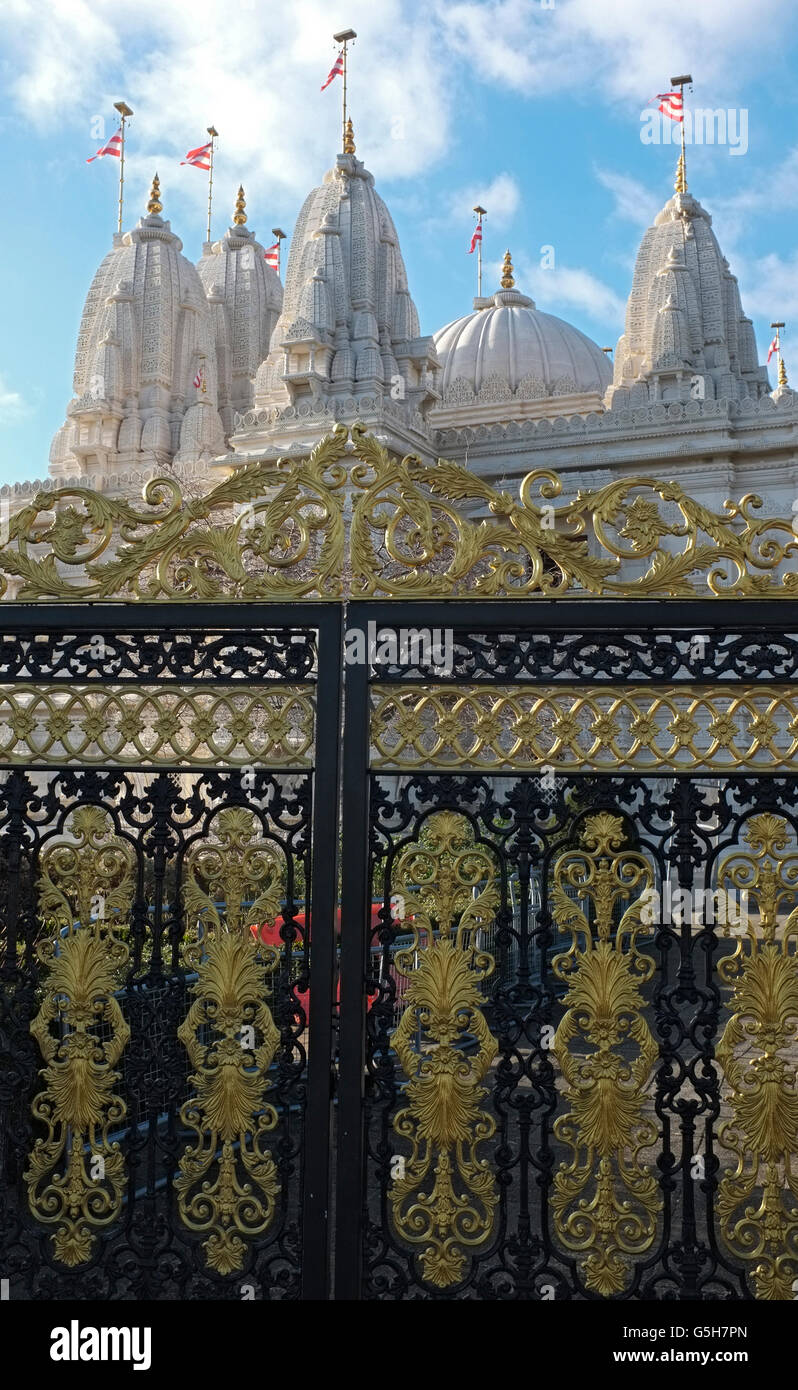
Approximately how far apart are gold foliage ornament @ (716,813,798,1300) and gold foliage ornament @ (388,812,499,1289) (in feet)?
2.02

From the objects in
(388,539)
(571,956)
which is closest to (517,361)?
(388,539)

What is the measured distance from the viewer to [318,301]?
82.8ft

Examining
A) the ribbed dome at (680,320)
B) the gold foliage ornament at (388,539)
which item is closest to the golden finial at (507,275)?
the ribbed dome at (680,320)

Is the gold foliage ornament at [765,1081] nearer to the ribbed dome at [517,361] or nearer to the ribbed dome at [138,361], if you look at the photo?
the ribbed dome at [138,361]

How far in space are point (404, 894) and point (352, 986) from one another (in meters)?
0.28

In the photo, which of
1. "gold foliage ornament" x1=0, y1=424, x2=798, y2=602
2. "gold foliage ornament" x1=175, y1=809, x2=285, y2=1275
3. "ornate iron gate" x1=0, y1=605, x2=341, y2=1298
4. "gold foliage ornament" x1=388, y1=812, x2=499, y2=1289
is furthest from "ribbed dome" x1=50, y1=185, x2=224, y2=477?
"gold foliage ornament" x1=388, y1=812, x2=499, y2=1289

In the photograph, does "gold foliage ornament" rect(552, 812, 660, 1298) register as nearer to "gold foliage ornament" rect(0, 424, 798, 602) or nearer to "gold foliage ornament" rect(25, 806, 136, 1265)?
"gold foliage ornament" rect(0, 424, 798, 602)

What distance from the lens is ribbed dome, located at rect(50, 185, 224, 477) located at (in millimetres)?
31219

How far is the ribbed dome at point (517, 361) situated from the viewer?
106 ft

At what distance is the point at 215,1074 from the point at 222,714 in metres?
10.8

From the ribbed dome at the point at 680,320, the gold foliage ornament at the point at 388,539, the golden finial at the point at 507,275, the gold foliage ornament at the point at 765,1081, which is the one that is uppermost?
the golden finial at the point at 507,275

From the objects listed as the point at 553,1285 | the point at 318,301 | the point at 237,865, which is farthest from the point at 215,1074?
the point at 318,301

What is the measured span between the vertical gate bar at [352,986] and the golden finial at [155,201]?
32.2 meters
